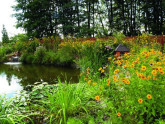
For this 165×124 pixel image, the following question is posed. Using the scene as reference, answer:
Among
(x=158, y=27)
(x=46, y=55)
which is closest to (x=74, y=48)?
(x=46, y=55)

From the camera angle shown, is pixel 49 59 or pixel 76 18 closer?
pixel 49 59

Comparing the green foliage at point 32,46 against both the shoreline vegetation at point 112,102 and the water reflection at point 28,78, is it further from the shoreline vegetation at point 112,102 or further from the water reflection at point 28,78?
the shoreline vegetation at point 112,102

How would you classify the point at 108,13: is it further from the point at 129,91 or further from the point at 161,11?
the point at 129,91

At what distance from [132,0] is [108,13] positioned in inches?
135

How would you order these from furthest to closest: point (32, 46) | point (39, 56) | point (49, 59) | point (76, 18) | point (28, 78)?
point (76, 18) < point (32, 46) < point (39, 56) < point (49, 59) < point (28, 78)

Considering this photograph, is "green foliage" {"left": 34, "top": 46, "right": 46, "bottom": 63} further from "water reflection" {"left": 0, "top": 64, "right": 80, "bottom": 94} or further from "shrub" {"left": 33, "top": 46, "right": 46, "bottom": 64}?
"water reflection" {"left": 0, "top": 64, "right": 80, "bottom": 94}

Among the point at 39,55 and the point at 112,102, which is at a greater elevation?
the point at 39,55

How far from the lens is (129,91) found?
1587 mm

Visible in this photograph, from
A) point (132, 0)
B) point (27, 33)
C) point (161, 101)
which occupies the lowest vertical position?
point (161, 101)

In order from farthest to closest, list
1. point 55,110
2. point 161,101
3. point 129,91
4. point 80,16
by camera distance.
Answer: point 80,16, point 55,110, point 129,91, point 161,101

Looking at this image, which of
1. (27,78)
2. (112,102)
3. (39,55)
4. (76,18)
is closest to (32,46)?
(39,55)

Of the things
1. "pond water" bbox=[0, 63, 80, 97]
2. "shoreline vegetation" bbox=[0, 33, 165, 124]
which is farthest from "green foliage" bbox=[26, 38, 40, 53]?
"shoreline vegetation" bbox=[0, 33, 165, 124]

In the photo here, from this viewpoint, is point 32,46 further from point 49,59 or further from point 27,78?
point 27,78

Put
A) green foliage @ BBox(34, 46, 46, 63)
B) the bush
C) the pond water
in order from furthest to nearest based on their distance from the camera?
green foliage @ BBox(34, 46, 46, 63)
the bush
the pond water
